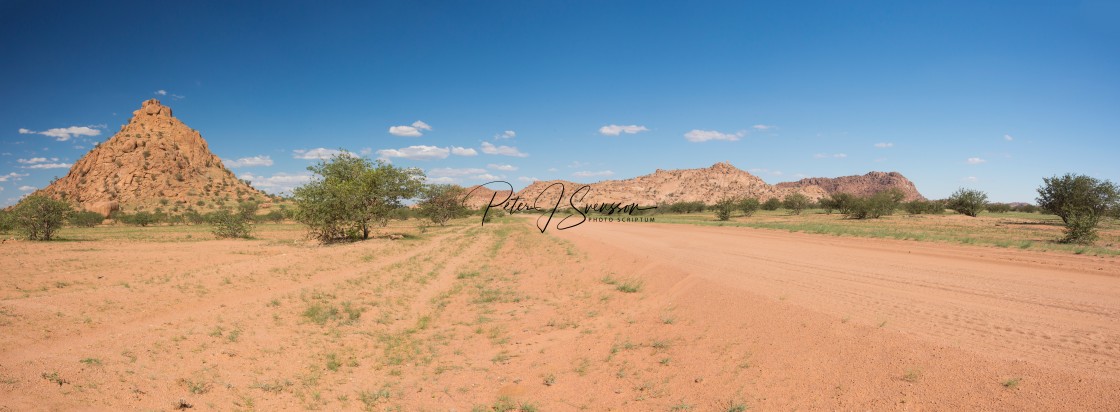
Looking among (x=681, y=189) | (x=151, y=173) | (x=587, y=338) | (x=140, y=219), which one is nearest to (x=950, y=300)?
(x=587, y=338)

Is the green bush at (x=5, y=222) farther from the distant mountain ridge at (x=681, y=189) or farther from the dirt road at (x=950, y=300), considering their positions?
the distant mountain ridge at (x=681, y=189)

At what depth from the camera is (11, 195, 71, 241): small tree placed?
28.1 meters

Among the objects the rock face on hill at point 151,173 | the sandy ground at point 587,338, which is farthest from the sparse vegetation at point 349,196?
the rock face on hill at point 151,173

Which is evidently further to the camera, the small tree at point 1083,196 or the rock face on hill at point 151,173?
the rock face on hill at point 151,173

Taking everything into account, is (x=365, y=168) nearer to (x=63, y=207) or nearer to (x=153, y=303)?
(x=63, y=207)

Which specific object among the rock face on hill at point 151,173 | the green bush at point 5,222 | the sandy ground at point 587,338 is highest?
the rock face on hill at point 151,173

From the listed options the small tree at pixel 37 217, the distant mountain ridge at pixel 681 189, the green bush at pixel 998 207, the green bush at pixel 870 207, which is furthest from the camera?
the distant mountain ridge at pixel 681 189

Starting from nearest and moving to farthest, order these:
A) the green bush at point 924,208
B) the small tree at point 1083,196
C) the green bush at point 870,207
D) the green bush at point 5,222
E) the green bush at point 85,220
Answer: the green bush at point 5,222, the small tree at point 1083,196, the green bush at point 85,220, the green bush at point 870,207, the green bush at point 924,208

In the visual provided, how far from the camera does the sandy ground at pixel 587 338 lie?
5.98 m

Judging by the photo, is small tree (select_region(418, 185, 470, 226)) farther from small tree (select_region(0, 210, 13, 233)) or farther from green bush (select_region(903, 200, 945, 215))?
green bush (select_region(903, 200, 945, 215))

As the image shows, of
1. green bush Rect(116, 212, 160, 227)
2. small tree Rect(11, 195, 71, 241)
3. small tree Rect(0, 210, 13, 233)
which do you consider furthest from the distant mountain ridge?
small tree Rect(11, 195, 71, 241)

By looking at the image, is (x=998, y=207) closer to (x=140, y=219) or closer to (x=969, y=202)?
(x=969, y=202)

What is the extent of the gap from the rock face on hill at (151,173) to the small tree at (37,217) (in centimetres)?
3694

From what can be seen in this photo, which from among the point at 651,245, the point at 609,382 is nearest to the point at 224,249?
the point at 651,245
